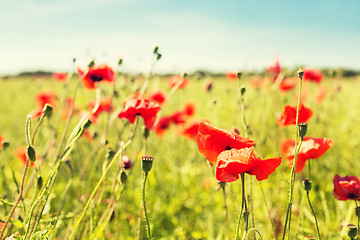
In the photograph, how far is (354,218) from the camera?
1628mm

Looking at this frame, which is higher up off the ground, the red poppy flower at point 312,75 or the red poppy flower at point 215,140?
the red poppy flower at point 312,75

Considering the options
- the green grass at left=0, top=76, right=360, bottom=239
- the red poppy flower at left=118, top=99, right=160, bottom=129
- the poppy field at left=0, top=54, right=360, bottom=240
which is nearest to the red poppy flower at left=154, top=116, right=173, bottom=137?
the poppy field at left=0, top=54, right=360, bottom=240

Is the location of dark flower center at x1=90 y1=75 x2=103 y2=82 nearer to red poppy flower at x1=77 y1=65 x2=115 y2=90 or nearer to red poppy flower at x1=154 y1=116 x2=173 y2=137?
red poppy flower at x1=77 y1=65 x2=115 y2=90

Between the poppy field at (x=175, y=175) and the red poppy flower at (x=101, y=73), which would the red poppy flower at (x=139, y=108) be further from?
the red poppy flower at (x=101, y=73)

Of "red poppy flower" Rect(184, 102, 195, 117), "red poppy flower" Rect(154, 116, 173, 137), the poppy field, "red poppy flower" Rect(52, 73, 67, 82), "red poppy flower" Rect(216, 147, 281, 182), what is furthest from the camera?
"red poppy flower" Rect(52, 73, 67, 82)

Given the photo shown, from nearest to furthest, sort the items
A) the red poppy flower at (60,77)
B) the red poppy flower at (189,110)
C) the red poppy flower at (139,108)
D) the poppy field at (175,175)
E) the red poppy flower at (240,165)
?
1. the red poppy flower at (240,165)
2. the poppy field at (175,175)
3. the red poppy flower at (139,108)
4. the red poppy flower at (189,110)
5. the red poppy flower at (60,77)

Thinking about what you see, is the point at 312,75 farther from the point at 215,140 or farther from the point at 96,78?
→ the point at 215,140

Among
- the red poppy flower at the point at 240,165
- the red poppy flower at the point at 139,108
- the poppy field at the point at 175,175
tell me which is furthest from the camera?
the red poppy flower at the point at 139,108

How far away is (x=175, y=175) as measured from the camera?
2.30 meters

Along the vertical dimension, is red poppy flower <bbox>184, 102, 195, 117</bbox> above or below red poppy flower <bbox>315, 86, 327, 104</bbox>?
below

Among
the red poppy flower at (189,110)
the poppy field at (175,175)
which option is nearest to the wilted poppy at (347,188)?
the poppy field at (175,175)

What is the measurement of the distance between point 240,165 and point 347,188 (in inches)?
17.1

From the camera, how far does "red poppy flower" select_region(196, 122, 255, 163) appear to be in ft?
2.78

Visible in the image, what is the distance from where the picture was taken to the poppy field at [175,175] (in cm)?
88
